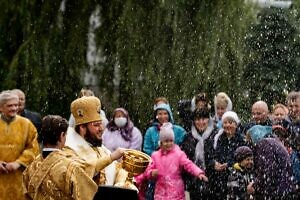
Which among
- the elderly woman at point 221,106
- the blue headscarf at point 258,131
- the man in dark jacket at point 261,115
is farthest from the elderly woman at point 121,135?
the blue headscarf at point 258,131

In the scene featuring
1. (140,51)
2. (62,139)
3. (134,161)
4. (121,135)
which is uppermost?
(140,51)

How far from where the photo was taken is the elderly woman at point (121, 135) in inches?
545

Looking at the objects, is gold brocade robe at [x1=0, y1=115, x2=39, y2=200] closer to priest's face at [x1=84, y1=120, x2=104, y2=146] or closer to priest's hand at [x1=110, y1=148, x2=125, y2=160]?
priest's face at [x1=84, y1=120, x2=104, y2=146]

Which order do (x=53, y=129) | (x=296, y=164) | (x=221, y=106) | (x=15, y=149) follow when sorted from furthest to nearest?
(x=221, y=106)
(x=15, y=149)
(x=296, y=164)
(x=53, y=129)

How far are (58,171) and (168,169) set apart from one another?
4264 mm

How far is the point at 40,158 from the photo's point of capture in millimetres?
8523

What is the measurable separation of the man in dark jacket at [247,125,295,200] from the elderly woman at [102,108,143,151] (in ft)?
12.1

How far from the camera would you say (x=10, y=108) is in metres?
11.5

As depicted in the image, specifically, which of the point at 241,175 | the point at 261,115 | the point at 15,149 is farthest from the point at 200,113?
the point at 15,149

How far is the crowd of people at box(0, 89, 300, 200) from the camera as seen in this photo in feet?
26.9

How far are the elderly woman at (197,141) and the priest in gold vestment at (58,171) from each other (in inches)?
158

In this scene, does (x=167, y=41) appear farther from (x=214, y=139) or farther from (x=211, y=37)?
(x=214, y=139)

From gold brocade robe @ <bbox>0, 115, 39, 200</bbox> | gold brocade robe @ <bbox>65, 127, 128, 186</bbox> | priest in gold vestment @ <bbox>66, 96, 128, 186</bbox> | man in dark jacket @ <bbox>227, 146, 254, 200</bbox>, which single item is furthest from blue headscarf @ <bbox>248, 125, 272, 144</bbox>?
priest in gold vestment @ <bbox>66, 96, 128, 186</bbox>

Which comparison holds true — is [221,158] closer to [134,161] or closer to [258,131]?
[258,131]
